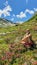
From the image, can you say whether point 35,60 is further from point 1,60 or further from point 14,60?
point 1,60

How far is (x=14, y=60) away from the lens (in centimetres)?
6088

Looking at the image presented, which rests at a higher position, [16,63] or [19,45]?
[19,45]

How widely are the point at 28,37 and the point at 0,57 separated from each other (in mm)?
13739

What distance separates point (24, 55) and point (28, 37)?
10594mm

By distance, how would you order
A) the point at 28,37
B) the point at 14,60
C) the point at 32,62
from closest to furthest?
the point at 32,62 < the point at 14,60 < the point at 28,37

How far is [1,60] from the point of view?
2414 inches

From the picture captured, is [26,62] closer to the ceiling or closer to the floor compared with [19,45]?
closer to the floor

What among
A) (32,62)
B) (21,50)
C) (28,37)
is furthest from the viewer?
(28,37)

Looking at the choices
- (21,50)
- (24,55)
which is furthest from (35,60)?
(21,50)

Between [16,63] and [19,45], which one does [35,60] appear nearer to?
[16,63]

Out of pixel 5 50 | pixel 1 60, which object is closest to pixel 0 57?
pixel 1 60

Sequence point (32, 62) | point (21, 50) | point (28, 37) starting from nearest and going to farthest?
point (32, 62), point (21, 50), point (28, 37)

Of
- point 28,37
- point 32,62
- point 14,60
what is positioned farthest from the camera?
point 28,37

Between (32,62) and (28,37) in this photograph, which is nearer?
(32,62)
